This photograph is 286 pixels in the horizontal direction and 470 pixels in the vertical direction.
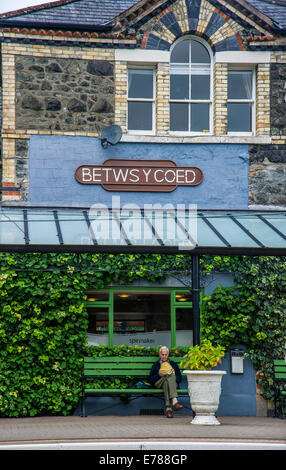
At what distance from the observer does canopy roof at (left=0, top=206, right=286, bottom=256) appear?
46.6ft

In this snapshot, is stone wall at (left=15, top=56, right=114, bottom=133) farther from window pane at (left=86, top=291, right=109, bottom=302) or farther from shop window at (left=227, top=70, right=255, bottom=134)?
window pane at (left=86, top=291, right=109, bottom=302)

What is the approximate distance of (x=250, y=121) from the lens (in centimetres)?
1761

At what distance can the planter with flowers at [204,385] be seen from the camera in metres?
13.1

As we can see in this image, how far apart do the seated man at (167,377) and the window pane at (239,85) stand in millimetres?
5843

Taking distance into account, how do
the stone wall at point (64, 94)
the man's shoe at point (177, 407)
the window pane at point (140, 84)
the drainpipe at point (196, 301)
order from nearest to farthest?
1. the drainpipe at point (196, 301)
2. the man's shoe at point (177, 407)
3. the stone wall at point (64, 94)
4. the window pane at point (140, 84)

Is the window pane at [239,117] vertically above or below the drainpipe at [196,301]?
above

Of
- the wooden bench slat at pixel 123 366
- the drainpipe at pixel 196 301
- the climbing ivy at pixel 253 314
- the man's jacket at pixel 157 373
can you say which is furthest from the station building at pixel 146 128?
the drainpipe at pixel 196 301

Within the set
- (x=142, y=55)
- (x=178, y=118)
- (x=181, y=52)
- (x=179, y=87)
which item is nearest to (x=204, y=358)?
(x=178, y=118)

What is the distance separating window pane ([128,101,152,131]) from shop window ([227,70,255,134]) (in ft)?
5.56

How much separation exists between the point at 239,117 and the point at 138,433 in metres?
8.41

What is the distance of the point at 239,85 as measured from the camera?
1769 cm

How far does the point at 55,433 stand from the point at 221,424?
3.06 metres

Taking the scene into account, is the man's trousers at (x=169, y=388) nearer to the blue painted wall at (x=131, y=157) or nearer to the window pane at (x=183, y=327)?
the window pane at (x=183, y=327)

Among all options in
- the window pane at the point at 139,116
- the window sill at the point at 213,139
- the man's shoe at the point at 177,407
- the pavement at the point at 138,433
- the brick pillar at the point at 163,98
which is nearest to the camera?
the pavement at the point at 138,433
